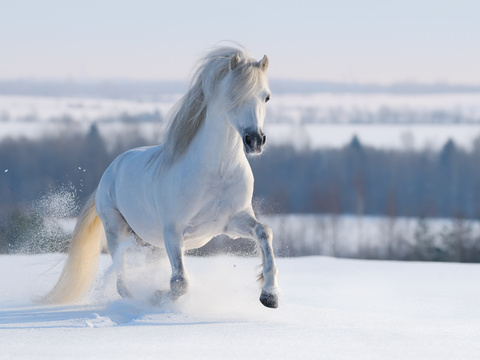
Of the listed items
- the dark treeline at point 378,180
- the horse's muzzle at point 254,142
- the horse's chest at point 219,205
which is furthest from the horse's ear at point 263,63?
the dark treeline at point 378,180

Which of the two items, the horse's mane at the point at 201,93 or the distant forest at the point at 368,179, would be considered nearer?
the horse's mane at the point at 201,93

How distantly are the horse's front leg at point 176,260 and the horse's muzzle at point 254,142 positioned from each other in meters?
0.93

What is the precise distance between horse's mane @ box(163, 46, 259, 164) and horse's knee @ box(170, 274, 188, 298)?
0.85 metres

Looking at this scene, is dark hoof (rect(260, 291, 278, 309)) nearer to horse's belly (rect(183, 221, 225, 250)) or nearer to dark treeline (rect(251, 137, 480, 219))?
horse's belly (rect(183, 221, 225, 250))

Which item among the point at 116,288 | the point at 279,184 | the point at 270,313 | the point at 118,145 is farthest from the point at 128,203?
the point at 279,184

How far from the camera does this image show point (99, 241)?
6484 millimetres

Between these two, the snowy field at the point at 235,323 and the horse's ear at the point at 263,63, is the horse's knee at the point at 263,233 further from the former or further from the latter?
the horse's ear at the point at 263,63

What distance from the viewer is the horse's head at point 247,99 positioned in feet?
14.0

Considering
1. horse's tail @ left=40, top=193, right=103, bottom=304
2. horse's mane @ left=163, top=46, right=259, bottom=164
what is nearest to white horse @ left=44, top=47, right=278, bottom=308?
horse's mane @ left=163, top=46, right=259, bottom=164

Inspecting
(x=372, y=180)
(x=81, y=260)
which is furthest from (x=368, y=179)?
(x=81, y=260)

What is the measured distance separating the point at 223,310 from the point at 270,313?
1.07 ft

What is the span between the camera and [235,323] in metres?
4.34

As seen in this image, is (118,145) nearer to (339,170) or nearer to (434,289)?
(339,170)

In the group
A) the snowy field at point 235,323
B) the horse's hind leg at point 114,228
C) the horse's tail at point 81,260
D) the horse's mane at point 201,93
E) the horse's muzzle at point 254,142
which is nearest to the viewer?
the snowy field at point 235,323
